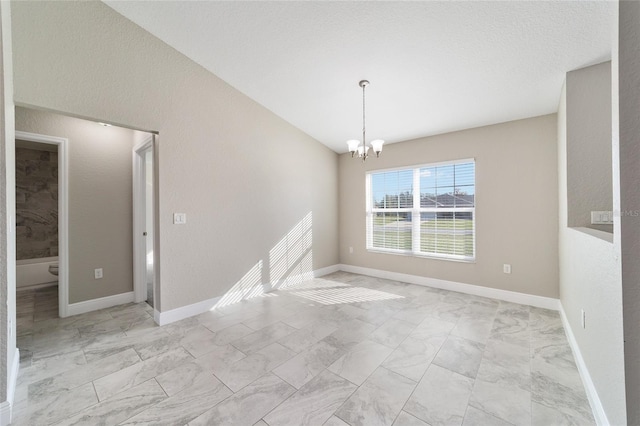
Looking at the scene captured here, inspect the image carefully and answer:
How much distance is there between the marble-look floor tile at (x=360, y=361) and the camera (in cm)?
187

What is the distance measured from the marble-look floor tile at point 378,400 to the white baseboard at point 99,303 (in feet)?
11.1

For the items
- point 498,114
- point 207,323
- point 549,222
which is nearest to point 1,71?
point 207,323

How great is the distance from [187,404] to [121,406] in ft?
1.36

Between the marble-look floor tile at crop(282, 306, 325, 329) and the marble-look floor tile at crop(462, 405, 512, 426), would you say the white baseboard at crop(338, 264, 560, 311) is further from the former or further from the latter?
the marble-look floor tile at crop(462, 405, 512, 426)

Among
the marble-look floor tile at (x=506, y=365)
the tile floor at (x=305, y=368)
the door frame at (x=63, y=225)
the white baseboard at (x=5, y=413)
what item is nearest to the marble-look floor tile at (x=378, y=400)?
the tile floor at (x=305, y=368)

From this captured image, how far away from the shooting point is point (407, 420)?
4.75 feet

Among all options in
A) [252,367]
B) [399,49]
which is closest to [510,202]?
[399,49]

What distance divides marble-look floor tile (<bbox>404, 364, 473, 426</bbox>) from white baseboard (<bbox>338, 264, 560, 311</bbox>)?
2124 mm

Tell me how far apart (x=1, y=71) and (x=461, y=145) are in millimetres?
4586

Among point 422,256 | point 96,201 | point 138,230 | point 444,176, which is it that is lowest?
point 422,256

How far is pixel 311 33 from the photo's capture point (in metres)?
2.37

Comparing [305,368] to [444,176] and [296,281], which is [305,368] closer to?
[296,281]

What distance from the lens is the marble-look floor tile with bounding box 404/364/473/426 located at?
148 cm


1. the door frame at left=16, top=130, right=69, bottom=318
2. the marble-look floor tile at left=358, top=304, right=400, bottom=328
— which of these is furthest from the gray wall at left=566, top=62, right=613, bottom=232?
the door frame at left=16, top=130, right=69, bottom=318
